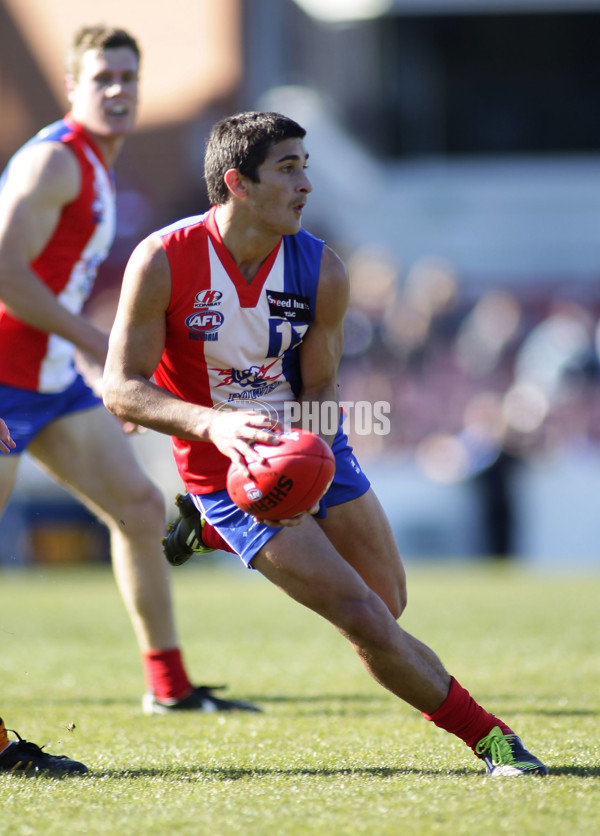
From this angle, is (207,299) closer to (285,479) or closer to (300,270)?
(300,270)

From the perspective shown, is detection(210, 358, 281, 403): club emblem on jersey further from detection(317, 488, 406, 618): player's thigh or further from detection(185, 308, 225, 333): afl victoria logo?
detection(317, 488, 406, 618): player's thigh

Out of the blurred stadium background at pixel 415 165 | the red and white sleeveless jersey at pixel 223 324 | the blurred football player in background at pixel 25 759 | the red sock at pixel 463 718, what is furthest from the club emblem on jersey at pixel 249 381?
the blurred stadium background at pixel 415 165

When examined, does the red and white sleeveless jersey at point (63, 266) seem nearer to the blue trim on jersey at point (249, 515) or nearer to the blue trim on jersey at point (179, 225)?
the blue trim on jersey at point (179, 225)

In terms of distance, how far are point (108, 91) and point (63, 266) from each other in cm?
83

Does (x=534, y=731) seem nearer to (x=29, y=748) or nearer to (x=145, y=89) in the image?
(x=29, y=748)

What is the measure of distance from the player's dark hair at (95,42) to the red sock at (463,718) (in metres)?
3.29

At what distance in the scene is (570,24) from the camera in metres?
22.9

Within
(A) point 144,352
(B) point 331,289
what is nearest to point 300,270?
(B) point 331,289

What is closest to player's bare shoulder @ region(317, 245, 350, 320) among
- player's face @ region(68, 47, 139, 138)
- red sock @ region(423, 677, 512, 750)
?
red sock @ region(423, 677, 512, 750)

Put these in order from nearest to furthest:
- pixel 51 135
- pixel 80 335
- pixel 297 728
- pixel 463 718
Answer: pixel 463 718 < pixel 297 728 < pixel 80 335 < pixel 51 135

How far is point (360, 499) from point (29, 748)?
1493mm

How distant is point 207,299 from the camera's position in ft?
13.7

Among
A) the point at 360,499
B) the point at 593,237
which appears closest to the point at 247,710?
the point at 360,499

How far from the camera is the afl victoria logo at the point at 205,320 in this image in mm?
4172
